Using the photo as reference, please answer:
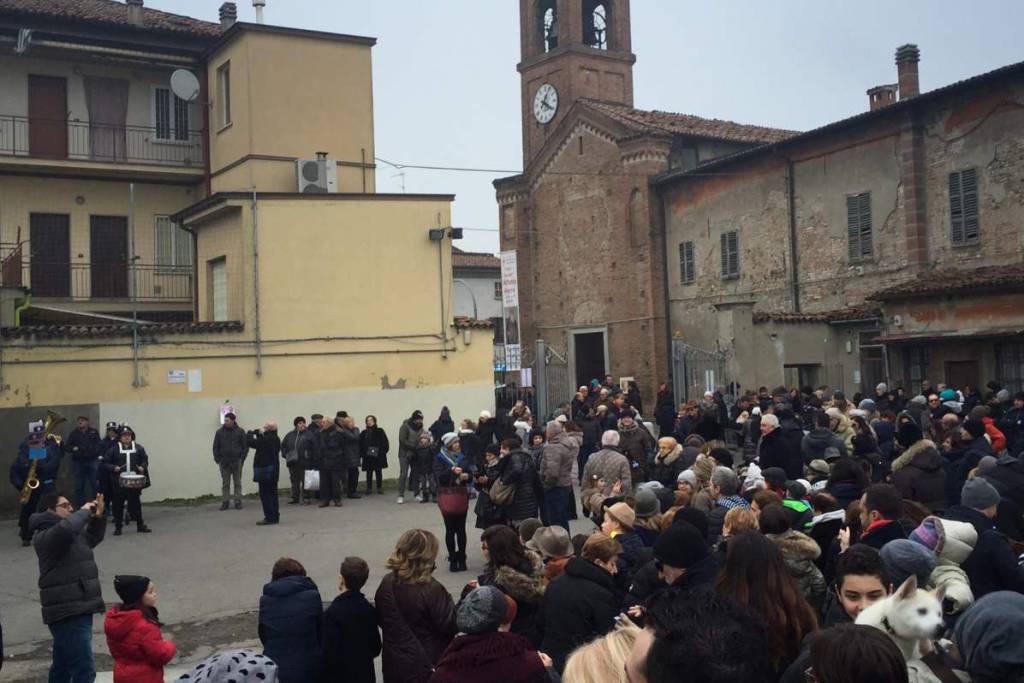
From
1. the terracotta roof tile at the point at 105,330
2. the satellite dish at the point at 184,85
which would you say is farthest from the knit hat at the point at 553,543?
the satellite dish at the point at 184,85

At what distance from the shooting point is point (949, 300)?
73.0ft

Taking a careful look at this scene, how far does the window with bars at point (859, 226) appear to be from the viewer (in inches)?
1094

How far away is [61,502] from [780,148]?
25.9 metres

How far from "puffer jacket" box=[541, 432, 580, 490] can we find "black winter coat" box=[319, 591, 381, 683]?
618 centimetres

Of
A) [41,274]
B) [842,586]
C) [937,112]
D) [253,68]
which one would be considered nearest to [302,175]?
[253,68]

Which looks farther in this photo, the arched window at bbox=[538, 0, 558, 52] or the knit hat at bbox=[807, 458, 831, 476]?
the arched window at bbox=[538, 0, 558, 52]

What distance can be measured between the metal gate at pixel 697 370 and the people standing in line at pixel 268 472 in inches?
550

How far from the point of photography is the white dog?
385cm

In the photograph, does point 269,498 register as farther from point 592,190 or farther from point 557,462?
point 592,190

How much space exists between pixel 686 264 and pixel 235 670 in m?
31.9

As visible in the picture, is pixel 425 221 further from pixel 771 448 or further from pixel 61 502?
pixel 61 502

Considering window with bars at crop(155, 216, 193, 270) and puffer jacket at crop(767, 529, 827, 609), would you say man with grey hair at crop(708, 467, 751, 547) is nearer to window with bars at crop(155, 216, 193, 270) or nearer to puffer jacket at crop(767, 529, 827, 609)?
puffer jacket at crop(767, 529, 827, 609)

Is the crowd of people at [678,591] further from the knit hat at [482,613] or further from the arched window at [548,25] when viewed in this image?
the arched window at [548,25]

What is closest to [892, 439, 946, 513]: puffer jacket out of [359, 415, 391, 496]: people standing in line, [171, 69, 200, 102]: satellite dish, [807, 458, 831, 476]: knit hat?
[807, 458, 831, 476]: knit hat
